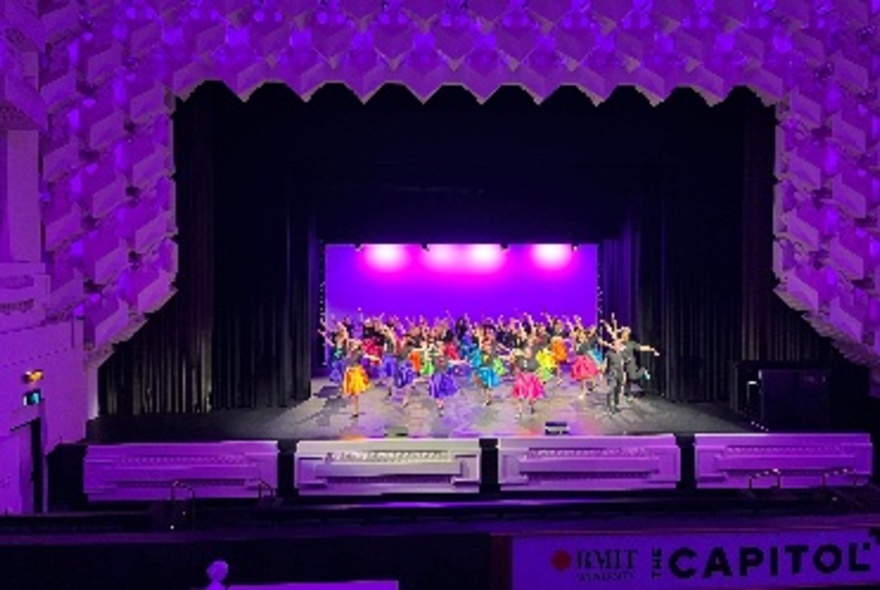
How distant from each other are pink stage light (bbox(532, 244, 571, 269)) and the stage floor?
2.88m

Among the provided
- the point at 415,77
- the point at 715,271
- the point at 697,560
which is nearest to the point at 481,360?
the point at 715,271

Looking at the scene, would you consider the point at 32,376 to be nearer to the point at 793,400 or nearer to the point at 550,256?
the point at 793,400

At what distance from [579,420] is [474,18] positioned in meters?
4.69

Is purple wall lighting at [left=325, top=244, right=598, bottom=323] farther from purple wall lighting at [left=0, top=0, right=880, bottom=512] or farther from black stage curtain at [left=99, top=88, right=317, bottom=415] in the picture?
purple wall lighting at [left=0, top=0, right=880, bottom=512]

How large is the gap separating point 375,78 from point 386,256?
4.35 m

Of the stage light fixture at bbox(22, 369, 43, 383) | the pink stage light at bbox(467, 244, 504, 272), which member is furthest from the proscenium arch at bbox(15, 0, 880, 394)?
the pink stage light at bbox(467, 244, 504, 272)

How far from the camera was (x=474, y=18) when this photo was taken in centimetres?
953

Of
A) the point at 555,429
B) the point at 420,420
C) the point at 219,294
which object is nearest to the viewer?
the point at 555,429

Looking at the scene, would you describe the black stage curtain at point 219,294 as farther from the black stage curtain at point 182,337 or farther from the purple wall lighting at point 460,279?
the purple wall lighting at point 460,279

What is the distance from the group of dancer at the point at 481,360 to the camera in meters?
11.1

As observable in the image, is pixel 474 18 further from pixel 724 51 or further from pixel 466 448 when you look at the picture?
pixel 466 448

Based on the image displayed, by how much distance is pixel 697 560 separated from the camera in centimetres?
302

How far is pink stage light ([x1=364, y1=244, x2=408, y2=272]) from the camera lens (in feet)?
46.6

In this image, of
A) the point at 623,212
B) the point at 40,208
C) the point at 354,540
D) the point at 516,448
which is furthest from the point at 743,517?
the point at 623,212
